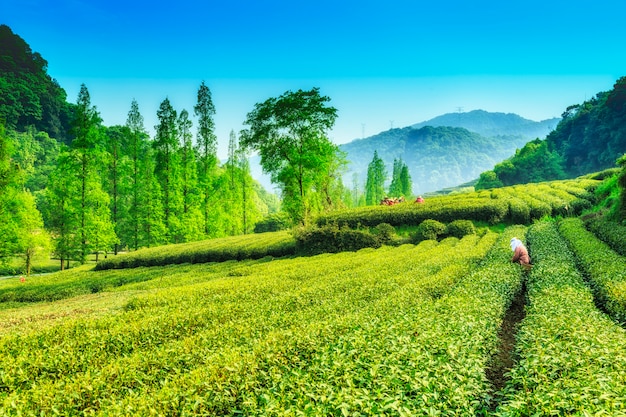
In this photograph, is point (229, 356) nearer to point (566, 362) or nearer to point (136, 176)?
point (566, 362)

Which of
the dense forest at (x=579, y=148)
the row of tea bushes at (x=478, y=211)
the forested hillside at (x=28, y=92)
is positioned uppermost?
the forested hillside at (x=28, y=92)

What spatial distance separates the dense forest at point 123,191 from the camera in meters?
29.4

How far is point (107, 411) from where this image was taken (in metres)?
3.81

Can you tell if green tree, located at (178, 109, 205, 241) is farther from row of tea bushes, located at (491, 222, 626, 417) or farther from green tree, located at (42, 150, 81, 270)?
row of tea bushes, located at (491, 222, 626, 417)

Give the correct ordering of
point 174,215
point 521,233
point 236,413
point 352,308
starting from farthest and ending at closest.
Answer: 1. point 174,215
2. point 521,233
3. point 352,308
4. point 236,413

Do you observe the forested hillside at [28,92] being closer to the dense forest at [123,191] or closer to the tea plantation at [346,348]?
the dense forest at [123,191]

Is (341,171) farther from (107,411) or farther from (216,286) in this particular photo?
(107,411)

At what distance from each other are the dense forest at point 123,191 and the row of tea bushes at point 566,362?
25.4 metres

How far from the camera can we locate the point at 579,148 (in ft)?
241

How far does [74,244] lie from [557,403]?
119 feet

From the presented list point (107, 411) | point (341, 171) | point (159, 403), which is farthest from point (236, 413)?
point (341, 171)

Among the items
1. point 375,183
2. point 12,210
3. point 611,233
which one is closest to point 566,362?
point 611,233

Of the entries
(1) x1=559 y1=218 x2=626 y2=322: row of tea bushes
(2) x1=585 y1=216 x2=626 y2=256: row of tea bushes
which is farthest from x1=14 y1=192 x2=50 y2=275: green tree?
(2) x1=585 y1=216 x2=626 y2=256: row of tea bushes

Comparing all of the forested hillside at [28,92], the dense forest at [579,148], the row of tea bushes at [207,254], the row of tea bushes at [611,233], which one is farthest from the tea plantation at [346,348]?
the forested hillside at [28,92]
